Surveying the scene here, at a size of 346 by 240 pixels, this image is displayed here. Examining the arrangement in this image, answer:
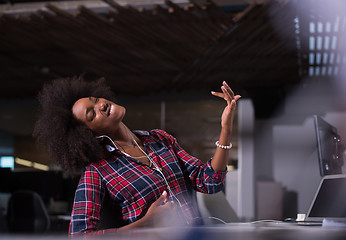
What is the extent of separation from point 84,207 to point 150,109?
7057 mm

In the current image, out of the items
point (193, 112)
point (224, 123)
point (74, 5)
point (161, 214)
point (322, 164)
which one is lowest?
point (161, 214)

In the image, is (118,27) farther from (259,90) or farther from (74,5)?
(259,90)

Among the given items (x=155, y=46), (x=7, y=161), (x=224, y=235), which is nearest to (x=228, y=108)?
(x=224, y=235)

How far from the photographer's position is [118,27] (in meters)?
4.89

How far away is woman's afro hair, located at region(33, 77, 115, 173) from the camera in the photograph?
173 centimetres

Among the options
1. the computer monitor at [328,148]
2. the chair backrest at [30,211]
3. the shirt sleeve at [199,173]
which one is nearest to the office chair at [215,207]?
the shirt sleeve at [199,173]

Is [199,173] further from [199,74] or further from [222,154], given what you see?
[199,74]

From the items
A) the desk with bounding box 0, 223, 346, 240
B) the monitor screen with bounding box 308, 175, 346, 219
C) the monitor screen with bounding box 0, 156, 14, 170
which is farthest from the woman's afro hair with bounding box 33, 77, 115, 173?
the monitor screen with bounding box 0, 156, 14, 170

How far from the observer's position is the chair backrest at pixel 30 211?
5.71m

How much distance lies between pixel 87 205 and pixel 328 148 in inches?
52.8

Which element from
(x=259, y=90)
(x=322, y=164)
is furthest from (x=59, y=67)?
(x=322, y=164)

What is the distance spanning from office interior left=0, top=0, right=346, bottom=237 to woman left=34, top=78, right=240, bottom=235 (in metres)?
1.96

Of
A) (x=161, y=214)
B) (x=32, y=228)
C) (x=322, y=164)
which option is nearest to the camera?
(x=161, y=214)

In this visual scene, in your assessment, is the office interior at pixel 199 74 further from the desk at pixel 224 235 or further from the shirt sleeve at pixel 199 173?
the desk at pixel 224 235
